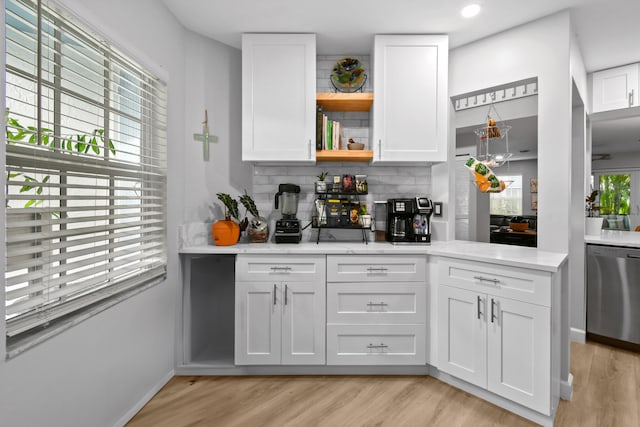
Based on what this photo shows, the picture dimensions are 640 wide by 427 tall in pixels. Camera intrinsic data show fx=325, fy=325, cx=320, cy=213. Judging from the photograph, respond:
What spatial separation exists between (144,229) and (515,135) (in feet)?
9.09

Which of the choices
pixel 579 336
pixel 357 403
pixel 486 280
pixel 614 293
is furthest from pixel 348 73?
pixel 579 336

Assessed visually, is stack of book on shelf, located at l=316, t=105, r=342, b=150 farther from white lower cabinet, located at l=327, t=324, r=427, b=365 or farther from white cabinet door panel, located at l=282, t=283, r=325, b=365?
white lower cabinet, located at l=327, t=324, r=427, b=365

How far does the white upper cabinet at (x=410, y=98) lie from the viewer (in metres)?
2.52

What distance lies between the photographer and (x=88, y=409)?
5.02 feet

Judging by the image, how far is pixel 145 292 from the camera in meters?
1.98

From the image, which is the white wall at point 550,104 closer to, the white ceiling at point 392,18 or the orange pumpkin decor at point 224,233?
the white ceiling at point 392,18

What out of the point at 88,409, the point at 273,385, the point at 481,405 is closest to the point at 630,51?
the point at 481,405

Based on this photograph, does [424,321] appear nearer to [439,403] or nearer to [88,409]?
[439,403]

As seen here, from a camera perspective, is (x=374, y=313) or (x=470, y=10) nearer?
(x=470, y=10)

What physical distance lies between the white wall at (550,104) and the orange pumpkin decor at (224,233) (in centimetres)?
225

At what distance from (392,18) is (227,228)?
1.95 m

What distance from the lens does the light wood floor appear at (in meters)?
1.86

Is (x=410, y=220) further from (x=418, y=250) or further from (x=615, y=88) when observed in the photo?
(x=615, y=88)

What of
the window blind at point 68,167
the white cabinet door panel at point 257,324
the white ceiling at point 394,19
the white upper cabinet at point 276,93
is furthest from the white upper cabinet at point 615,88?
the window blind at point 68,167
